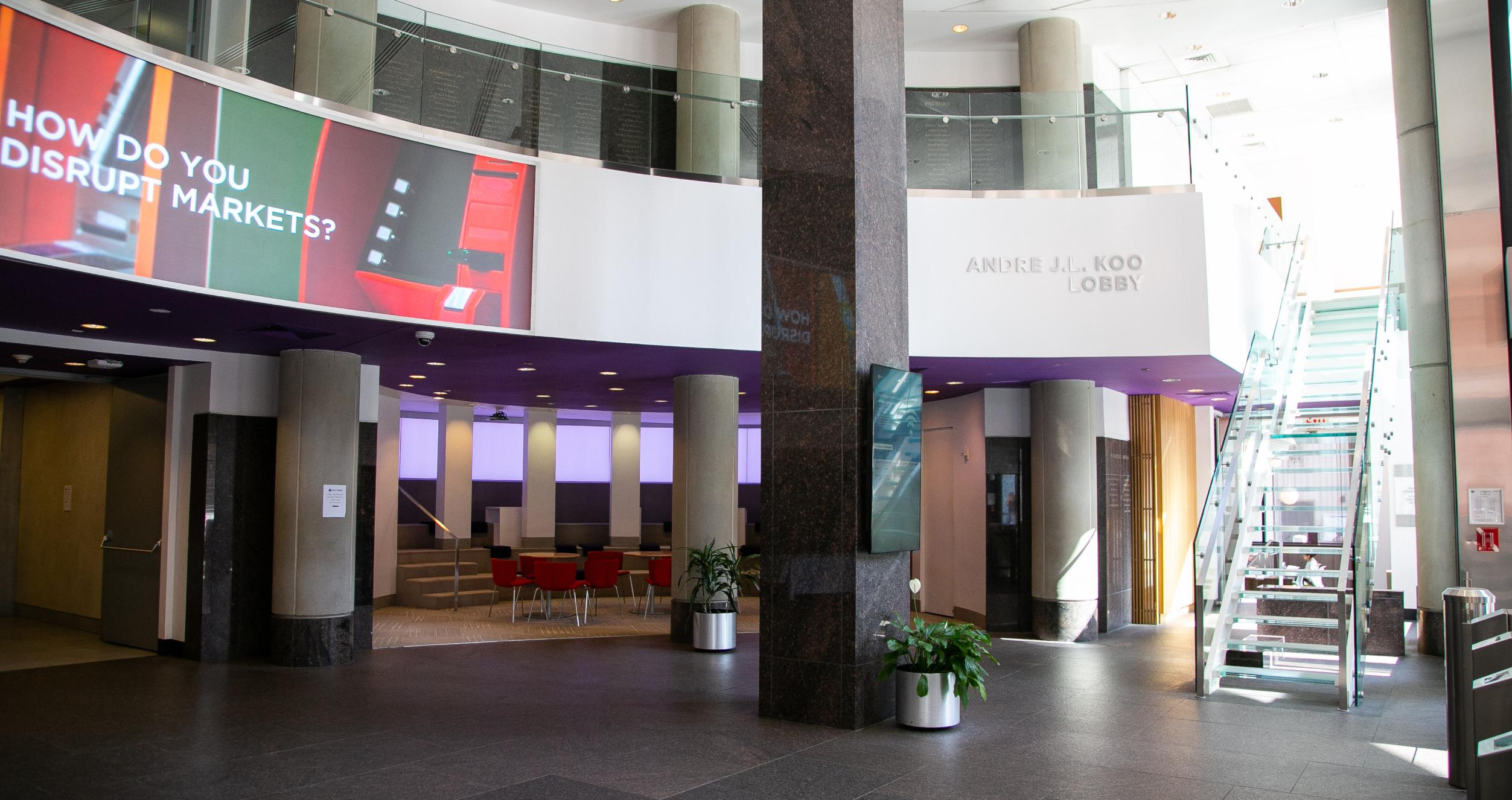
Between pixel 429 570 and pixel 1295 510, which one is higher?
pixel 1295 510

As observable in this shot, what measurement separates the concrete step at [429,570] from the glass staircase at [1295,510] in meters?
10.3

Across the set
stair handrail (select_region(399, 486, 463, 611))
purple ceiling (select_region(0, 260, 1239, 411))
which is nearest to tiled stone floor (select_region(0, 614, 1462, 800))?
purple ceiling (select_region(0, 260, 1239, 411))

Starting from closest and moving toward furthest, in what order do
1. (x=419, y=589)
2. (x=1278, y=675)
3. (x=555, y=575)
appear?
(x=1278, y=675) → (x=555, y=575) → (x=419, y=589)

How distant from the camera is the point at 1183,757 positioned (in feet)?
20.3

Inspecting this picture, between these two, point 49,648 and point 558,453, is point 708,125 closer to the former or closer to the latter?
point 49,648

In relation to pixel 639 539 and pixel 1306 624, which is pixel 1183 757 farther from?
pixel 639 539

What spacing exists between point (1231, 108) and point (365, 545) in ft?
45.3

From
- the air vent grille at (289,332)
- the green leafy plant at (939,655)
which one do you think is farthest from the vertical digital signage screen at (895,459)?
the air vent grille at (289,332)

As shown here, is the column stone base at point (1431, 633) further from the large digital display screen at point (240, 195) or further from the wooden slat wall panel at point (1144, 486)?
the large digital display screen at point (240, 195)

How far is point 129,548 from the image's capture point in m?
10.5

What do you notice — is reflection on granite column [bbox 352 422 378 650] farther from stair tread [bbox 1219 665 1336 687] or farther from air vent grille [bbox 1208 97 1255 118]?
air vent grille [bbox 1208 97 1255 118]

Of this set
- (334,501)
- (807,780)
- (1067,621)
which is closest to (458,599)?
(334,501)

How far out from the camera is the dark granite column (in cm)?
691

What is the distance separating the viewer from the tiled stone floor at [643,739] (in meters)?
5.47
